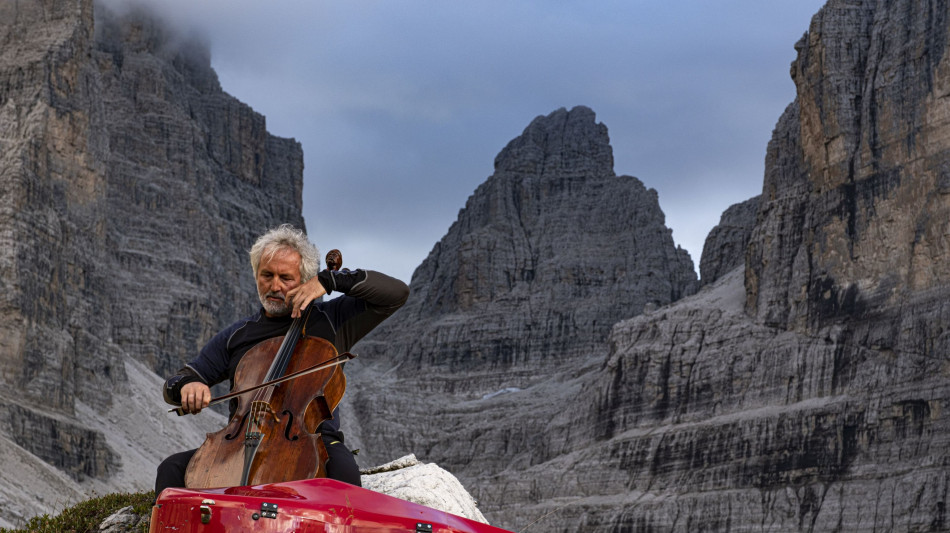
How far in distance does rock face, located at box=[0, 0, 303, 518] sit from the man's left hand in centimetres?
6993

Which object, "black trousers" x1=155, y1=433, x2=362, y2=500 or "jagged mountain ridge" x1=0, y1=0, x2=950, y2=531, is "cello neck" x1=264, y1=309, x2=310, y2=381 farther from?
"jagged mountain ridge" x1=0, y1=0, x2=950, y2=531

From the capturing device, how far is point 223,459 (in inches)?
247

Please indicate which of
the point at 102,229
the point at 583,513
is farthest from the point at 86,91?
the point at 583,513

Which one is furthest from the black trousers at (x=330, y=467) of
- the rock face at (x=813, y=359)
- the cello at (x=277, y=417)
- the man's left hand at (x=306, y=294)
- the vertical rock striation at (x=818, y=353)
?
the vertical rock striation at (x=818, y=353)

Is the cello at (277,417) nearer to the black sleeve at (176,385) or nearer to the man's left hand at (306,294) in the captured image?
the man's left hand at (306,294)

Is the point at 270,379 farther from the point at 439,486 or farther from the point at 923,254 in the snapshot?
the point at 923,254

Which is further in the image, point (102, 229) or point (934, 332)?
point (102, 229)

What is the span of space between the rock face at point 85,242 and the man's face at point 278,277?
69424mm

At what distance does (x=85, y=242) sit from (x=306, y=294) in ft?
440

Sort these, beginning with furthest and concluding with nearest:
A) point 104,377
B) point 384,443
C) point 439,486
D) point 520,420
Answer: point 384,443 < point 520,420 < point 104,377 < point 439,486

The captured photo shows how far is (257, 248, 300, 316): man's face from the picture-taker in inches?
285

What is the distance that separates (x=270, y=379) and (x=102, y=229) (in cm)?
14448

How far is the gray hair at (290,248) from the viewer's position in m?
7.29

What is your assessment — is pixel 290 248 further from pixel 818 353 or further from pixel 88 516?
pixel 818 353
